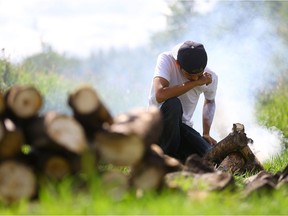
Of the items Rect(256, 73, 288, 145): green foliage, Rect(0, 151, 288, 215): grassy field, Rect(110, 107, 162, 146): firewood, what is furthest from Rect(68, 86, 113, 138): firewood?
Rect(256, 73, 288, 145): green foliage

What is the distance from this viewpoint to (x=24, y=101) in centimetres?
406

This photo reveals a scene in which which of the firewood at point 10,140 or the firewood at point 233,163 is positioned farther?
the firewood at point 233,163

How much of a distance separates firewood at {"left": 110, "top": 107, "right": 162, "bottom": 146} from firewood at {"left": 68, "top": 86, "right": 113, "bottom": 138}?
0.33 feet

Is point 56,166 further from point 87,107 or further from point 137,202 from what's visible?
point 137,202

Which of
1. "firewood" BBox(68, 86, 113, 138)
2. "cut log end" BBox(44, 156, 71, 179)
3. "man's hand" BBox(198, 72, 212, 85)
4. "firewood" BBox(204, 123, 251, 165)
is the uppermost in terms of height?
"man's hand" BBox(198, 72, 212, 85)

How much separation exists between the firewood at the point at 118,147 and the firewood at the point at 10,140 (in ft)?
1.25

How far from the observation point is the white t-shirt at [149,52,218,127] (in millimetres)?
6752

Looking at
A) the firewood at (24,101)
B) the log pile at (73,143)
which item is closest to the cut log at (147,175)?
the log pile at (73,143)

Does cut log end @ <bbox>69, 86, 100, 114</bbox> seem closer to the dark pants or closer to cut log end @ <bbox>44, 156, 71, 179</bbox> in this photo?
cut log end @ <bbox>44, 156, 71, 179</bbox>

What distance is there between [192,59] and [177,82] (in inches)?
16.5

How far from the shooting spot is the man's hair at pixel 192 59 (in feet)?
21.3

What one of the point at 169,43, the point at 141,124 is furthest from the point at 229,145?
the point at 169,43

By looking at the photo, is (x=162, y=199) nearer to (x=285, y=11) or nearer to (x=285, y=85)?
(x=285, y=85)

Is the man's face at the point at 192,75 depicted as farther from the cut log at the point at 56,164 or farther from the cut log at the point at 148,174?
the cut log at the point at 56,164
